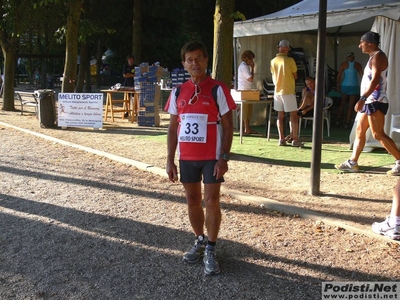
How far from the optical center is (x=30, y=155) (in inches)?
356

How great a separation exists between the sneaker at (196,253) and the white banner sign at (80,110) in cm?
821

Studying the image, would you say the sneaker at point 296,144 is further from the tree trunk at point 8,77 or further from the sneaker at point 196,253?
the tree trunk at point 8,77

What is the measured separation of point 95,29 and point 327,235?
45.1 feet

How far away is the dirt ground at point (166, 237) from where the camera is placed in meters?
3.60

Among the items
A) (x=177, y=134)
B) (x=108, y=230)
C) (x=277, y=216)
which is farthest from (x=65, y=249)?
(x=277, y=216)

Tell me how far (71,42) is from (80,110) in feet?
8.88

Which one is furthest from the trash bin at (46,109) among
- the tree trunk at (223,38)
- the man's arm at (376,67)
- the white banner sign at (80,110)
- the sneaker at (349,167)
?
the man's arm at (376,67)

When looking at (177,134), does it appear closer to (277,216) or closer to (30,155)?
(277,216)

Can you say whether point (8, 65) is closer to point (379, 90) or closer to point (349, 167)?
point (349, 167)

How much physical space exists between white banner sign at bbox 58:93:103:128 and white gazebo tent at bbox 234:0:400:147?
370 cm

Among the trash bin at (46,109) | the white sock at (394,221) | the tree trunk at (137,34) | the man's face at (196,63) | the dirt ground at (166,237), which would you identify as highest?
the tree trunk at (137,34)

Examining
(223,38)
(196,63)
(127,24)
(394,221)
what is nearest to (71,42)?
(223,38)

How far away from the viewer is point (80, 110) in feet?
39.8

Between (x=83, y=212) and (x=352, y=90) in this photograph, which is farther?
(x=352, y=90)
